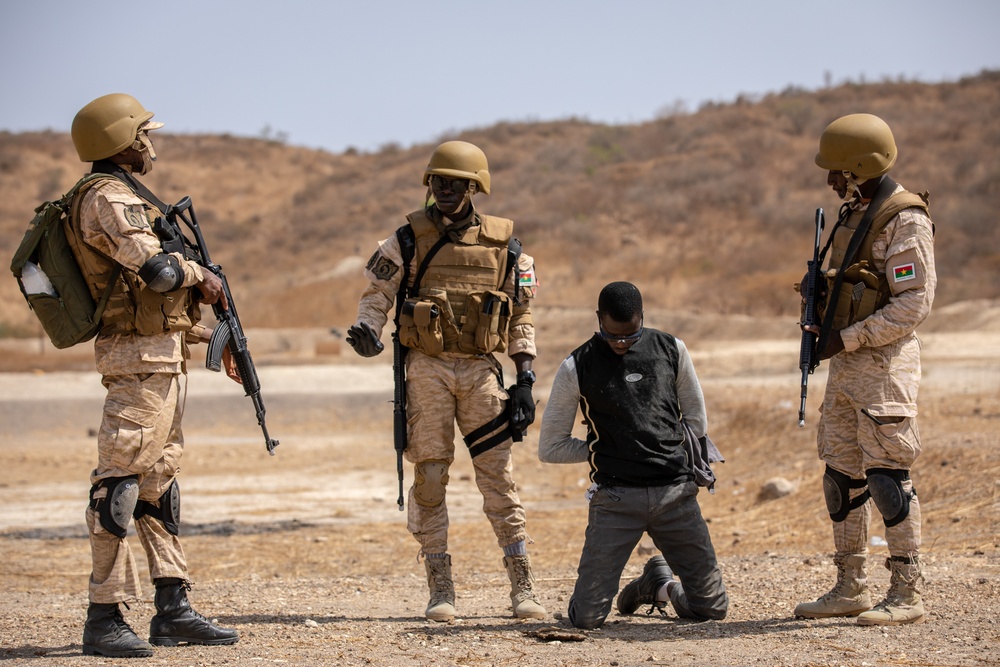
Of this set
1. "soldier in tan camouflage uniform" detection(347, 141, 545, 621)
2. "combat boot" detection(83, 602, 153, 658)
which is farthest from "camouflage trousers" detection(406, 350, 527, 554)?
"combat boot" detection(83, 602, 153, 658)

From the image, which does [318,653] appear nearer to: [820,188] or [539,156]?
[820,188]

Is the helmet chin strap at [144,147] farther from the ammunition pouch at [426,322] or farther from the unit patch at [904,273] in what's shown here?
the unit patch at [904,273]

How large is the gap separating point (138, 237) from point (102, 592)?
5.18 ft

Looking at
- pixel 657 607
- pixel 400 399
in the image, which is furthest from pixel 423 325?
pixel 657 607

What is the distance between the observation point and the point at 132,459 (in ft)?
16.0

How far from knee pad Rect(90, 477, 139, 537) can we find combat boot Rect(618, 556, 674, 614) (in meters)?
2.51

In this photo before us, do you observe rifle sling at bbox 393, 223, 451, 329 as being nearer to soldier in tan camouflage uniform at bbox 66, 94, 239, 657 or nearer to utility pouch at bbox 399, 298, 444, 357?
utility pouch at bbox 399, 298, 444, 357

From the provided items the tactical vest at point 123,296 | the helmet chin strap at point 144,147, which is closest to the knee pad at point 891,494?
the tactical vest at point 123,296

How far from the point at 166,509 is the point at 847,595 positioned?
3.27 metres

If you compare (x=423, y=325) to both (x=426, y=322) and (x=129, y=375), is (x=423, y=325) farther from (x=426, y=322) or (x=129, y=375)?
(x=129, y=375)

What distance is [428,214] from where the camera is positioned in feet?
19.1

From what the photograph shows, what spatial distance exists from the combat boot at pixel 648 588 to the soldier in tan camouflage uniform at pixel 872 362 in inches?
27.4

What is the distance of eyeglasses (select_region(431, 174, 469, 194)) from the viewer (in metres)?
5.70

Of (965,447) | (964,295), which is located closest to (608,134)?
(964,295)
